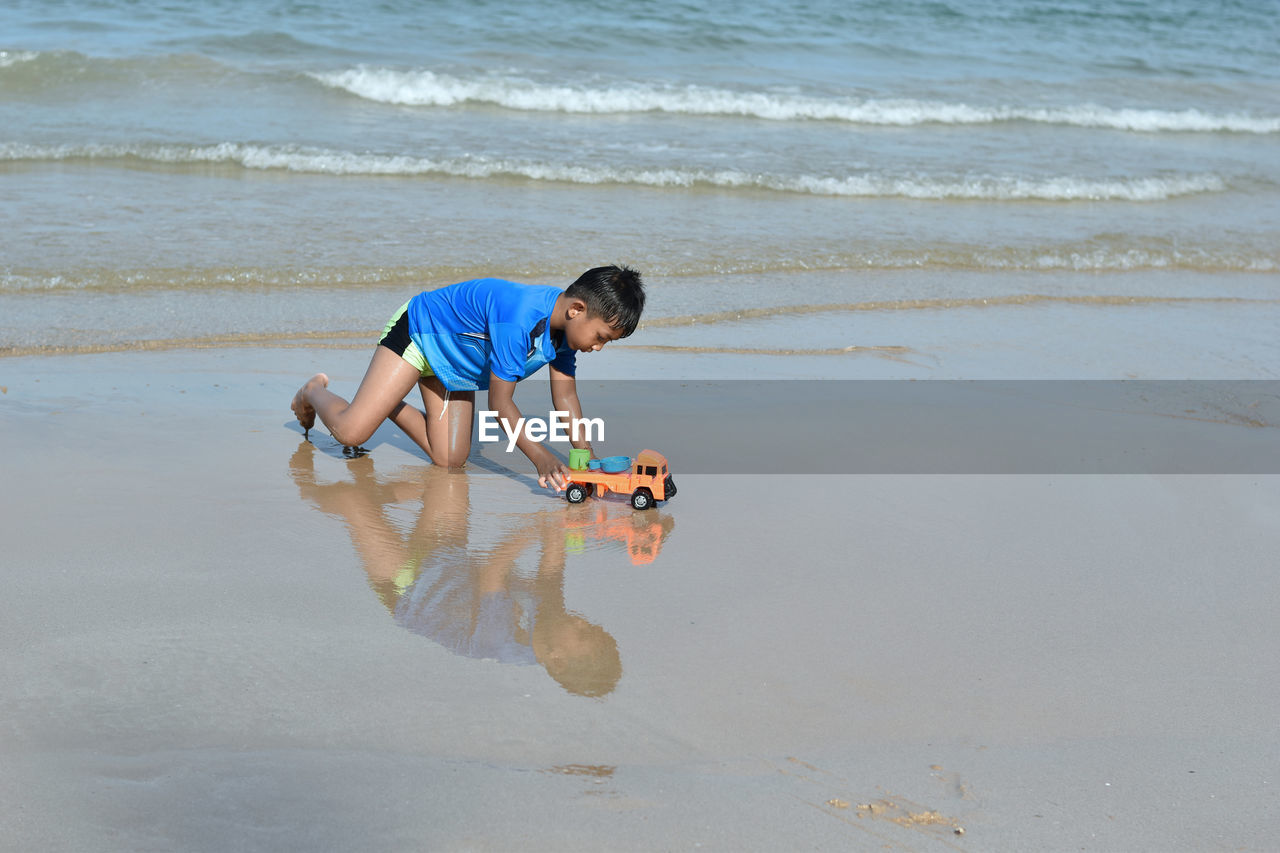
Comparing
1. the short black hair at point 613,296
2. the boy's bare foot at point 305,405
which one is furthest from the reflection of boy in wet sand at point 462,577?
the short black hair at point 613,296

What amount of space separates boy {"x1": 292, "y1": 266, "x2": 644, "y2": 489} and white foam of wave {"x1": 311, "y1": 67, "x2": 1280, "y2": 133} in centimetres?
1013

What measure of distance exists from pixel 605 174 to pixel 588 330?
7.25 m

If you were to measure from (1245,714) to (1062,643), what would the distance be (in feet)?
1.75

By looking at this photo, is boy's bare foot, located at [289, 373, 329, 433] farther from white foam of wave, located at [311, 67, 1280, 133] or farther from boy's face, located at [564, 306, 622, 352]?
white foam of wave, located at [311, 67, 1280, 133]

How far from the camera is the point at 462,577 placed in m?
4.04

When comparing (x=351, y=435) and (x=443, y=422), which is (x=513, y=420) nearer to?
(x=443, y=422)

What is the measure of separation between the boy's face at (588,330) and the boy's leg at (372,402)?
87 centimetres

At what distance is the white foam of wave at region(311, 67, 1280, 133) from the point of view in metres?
14.8

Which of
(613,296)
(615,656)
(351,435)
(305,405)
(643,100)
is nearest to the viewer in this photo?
(615,656)

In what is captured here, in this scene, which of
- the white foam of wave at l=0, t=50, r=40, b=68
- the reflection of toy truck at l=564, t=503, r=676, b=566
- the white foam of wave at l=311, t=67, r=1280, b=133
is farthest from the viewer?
the white foam of wave at l=311, t=67, r=1280, b=133

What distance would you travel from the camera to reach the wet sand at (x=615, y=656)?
9.05 feet

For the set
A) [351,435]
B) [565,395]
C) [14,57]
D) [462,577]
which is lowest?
[462,577]

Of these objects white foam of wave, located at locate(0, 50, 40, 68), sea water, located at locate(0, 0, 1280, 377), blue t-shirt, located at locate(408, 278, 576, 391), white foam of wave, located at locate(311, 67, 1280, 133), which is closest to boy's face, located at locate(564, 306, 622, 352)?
blue t-shirt, located at locate(408, 278, 576, 391)

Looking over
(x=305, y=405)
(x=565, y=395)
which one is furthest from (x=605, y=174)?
(x=565, y=395)
